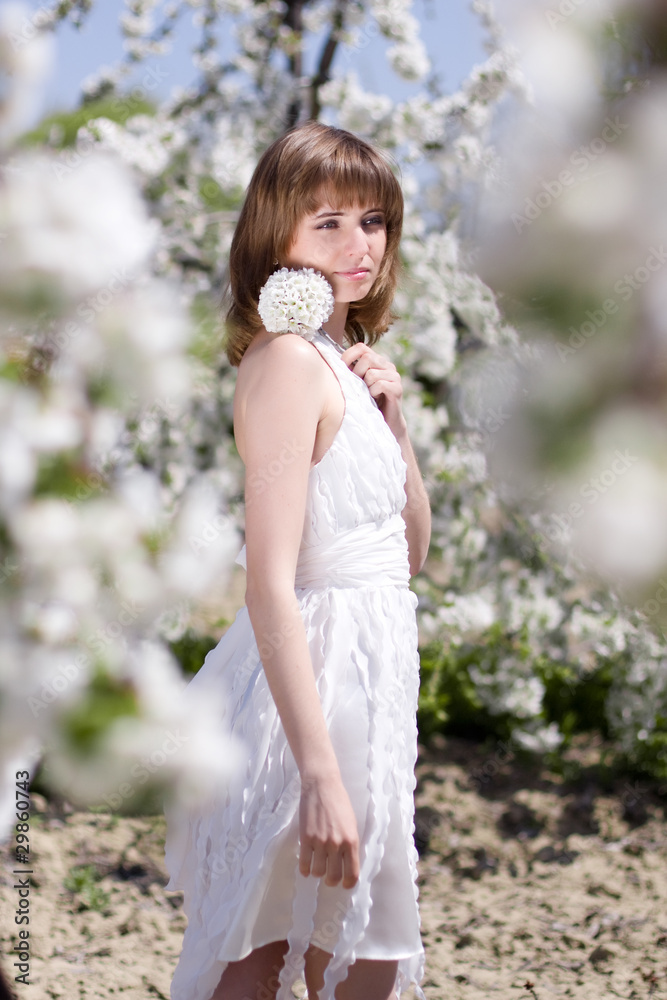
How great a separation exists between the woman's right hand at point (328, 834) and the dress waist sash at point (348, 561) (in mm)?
340

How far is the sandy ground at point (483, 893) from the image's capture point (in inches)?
103

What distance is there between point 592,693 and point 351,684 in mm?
3291

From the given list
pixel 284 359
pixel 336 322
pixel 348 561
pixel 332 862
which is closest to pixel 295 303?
pixel 284 359

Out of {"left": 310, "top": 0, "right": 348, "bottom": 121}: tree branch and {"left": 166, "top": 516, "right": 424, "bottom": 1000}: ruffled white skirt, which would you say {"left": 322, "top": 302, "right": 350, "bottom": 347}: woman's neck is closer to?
{"left": 166, "top": 516, "right": 424, "bottom": 1000}: ruffled white skirt

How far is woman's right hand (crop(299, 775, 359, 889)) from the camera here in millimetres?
1194

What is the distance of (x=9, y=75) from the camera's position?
535mm

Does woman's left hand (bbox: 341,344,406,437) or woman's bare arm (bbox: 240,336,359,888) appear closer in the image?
woman's bare arm (bbox: 240,336,359,888)

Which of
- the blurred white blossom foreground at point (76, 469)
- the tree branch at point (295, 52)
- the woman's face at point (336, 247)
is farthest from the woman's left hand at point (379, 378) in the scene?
the tree branch at point (295, 52)

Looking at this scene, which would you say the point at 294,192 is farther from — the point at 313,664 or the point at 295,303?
the point at 313,664

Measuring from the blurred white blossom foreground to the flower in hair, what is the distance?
2.66 feet

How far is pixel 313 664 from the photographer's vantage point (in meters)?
1.42

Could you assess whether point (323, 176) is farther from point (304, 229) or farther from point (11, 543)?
point (11, 543)

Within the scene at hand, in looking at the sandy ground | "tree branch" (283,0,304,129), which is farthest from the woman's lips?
"tree branch" (283,0,304,129)

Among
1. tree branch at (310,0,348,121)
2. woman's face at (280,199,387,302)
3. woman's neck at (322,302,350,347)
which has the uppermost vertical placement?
tree branch at (310,0,348,121)
